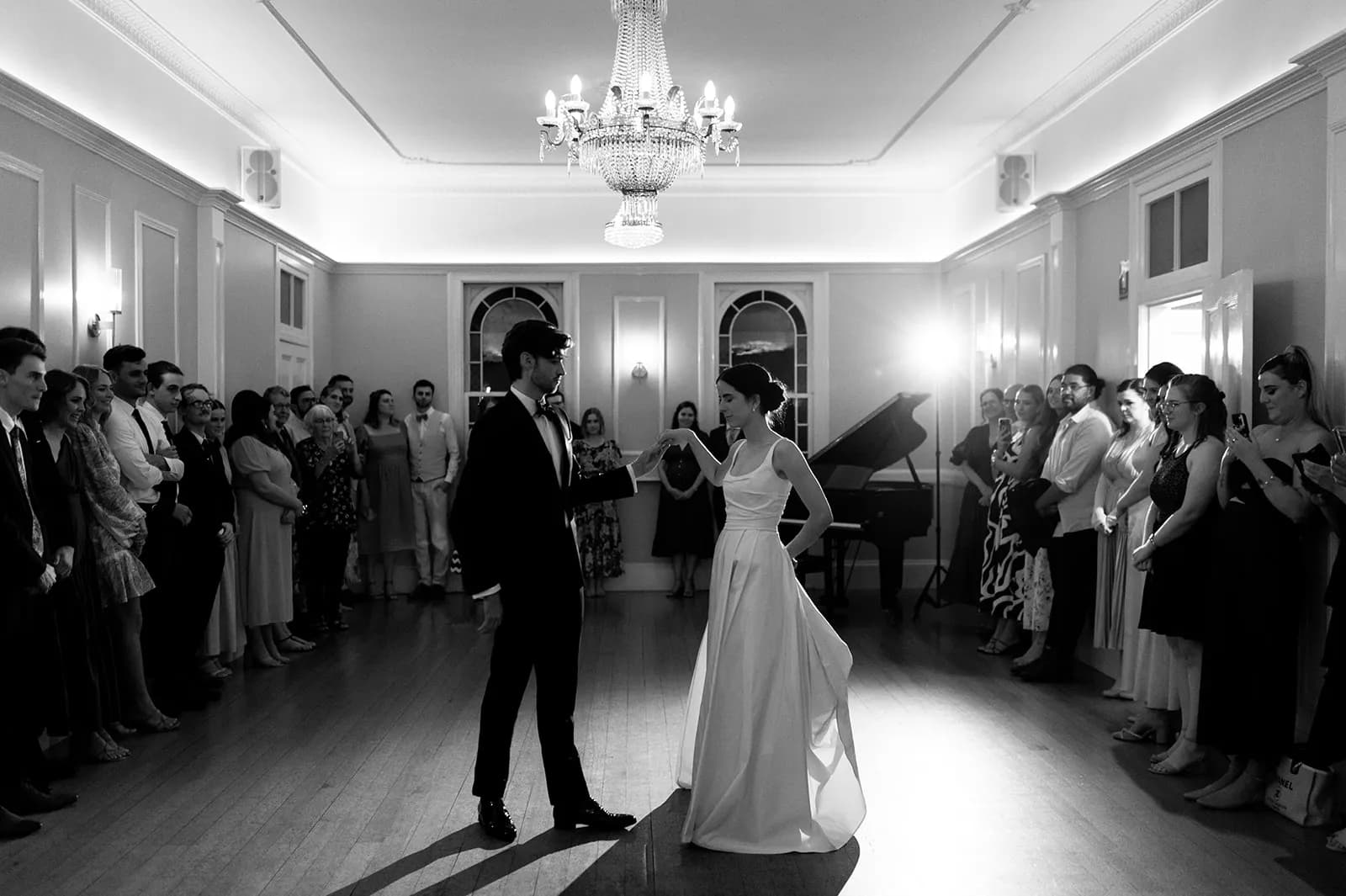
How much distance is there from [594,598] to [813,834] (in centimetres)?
614

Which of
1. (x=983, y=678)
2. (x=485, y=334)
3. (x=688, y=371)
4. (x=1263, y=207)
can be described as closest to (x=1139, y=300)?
(x=1263, y=207)

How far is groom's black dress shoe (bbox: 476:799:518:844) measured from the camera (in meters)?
3.88

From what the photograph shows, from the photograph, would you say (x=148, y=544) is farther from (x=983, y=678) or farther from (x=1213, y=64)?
(x=1213, y=64)

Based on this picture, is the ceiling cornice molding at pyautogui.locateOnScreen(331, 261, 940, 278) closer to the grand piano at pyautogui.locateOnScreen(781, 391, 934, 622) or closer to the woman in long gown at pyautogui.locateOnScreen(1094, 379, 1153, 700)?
the grand piano at pyautogui.locateOnScreen(781, 391, 934, 622)

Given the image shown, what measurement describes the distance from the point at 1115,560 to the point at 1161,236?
5.82 ft

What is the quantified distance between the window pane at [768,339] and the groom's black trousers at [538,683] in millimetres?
6874

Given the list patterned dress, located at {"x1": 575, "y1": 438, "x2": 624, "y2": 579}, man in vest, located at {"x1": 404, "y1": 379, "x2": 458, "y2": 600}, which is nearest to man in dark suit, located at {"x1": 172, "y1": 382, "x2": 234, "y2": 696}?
man in vest, located at {"x1": 404, "y1": 379, "x2": 458, "y2": 600}

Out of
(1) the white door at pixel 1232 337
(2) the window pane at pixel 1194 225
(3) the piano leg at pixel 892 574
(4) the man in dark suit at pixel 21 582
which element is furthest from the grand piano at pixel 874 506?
(4) the man in dark suit at pixel 21 582

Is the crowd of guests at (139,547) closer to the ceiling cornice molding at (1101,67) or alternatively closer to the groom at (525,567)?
the groom at (525,567)

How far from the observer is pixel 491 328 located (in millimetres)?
10570

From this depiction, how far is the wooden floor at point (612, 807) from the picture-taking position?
11.6ft

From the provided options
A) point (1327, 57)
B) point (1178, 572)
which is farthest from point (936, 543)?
point (1327, 57)

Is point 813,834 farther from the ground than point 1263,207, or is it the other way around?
point 1263,207

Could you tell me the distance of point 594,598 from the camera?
32.1ft
